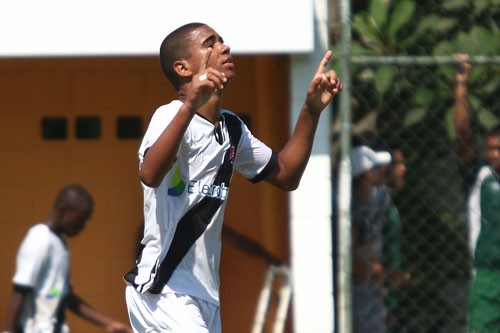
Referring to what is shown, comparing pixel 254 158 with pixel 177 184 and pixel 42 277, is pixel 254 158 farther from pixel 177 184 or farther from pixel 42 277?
pixel 42 277

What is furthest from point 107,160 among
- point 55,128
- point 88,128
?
point 55,128

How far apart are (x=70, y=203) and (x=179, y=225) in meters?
2.59

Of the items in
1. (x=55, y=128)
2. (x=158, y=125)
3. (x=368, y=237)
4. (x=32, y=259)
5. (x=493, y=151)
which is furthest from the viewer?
(x=55, y=128)

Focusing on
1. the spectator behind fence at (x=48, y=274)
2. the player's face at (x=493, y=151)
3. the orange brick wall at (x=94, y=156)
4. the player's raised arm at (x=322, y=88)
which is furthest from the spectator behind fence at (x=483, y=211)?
the player's raised arm at (x=322, y=88)

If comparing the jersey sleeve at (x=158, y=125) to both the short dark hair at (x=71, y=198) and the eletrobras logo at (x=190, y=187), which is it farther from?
the short dark hair at (x=71, y=198)

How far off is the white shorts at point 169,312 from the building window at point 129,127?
13.0 ft

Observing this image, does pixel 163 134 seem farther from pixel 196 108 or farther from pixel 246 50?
pixel 246 50

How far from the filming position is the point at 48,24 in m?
6.45

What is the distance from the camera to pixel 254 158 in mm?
4367

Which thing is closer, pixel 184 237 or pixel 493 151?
pixel 184 237

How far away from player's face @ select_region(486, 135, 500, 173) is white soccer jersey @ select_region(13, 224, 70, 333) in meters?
2.29

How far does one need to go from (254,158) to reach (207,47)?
495 mm

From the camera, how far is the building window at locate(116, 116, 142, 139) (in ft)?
26.5

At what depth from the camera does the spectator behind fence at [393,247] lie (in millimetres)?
6766
